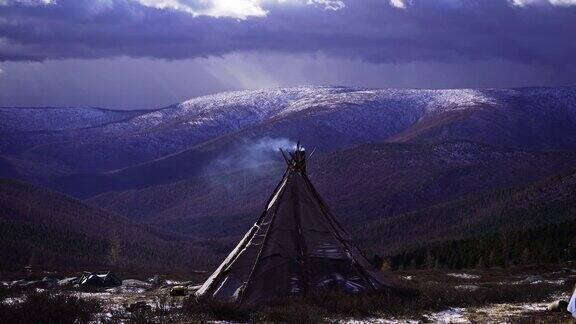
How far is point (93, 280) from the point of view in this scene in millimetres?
43938

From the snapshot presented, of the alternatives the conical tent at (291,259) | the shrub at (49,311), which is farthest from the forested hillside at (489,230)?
the shrub at (49,311)

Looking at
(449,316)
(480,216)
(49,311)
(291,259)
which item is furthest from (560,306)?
(480,216)

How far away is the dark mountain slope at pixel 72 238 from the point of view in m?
86.7

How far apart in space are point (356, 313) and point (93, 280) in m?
25.3

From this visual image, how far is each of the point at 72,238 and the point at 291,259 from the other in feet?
271

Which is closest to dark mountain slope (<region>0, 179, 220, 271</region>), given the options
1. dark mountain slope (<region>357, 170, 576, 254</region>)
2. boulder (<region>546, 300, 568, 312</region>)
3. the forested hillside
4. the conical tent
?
the forested hillside

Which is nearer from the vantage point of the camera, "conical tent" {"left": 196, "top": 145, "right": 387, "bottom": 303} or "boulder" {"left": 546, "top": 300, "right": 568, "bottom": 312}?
"boulder" {"left": 546, "top": 300, "right": 568, "bottom": 312}

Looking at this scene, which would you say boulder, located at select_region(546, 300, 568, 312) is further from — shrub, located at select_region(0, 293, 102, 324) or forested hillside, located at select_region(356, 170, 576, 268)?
forested hillside, located at select_region(356, 170, 576, 268)

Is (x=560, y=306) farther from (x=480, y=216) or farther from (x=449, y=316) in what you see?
(x=480, y=216)

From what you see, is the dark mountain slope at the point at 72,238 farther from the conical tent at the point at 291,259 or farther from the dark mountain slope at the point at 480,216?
the conical tent at the point at 291,259

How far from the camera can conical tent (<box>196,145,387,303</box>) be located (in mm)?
26922

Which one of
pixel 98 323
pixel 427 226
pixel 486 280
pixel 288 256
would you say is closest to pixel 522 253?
pixel 486 280

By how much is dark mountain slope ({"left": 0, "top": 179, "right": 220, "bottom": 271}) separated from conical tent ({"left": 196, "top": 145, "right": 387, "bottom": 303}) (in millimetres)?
47554

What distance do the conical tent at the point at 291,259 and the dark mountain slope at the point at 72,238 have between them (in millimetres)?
47554
